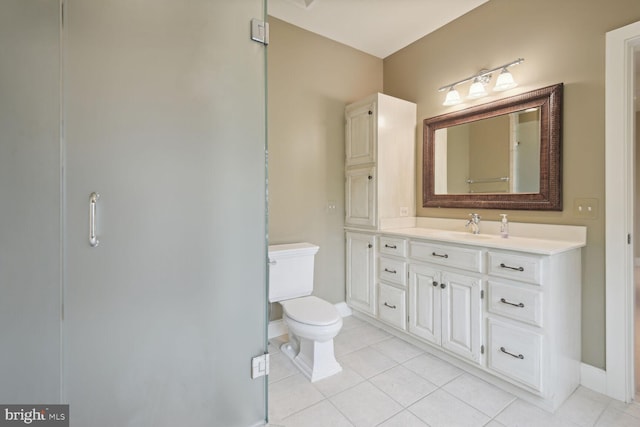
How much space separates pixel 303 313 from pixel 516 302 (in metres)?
1.28

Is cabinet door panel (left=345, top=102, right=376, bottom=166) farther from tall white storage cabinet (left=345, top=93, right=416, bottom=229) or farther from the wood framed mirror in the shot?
the wood framed mirror

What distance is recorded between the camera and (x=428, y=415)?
1.58 meters

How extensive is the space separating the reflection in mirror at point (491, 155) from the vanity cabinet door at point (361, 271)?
84 cm

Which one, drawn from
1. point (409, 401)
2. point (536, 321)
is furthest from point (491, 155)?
point (409, 401)

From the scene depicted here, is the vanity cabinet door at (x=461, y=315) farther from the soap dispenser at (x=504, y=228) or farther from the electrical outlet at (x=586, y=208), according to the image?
the electrical outlet at (x=586, y=208)

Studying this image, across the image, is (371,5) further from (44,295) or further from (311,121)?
(44,295)

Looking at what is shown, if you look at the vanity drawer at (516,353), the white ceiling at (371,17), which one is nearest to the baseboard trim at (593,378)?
the vanity drawer at (516,353)

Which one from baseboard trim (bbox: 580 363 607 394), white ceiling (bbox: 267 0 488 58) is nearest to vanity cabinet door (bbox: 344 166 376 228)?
white ceiling (bbox: 267 0 488 58)

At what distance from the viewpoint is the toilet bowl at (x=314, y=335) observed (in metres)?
1.90

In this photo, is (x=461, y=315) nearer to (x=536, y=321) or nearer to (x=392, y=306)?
(x=536, y=321)

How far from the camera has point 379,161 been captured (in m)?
2.59

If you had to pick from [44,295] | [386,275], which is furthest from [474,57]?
[44,295]

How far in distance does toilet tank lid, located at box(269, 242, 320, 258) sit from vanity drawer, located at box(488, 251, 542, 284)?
4.21ft

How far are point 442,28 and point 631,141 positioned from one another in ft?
5.59
